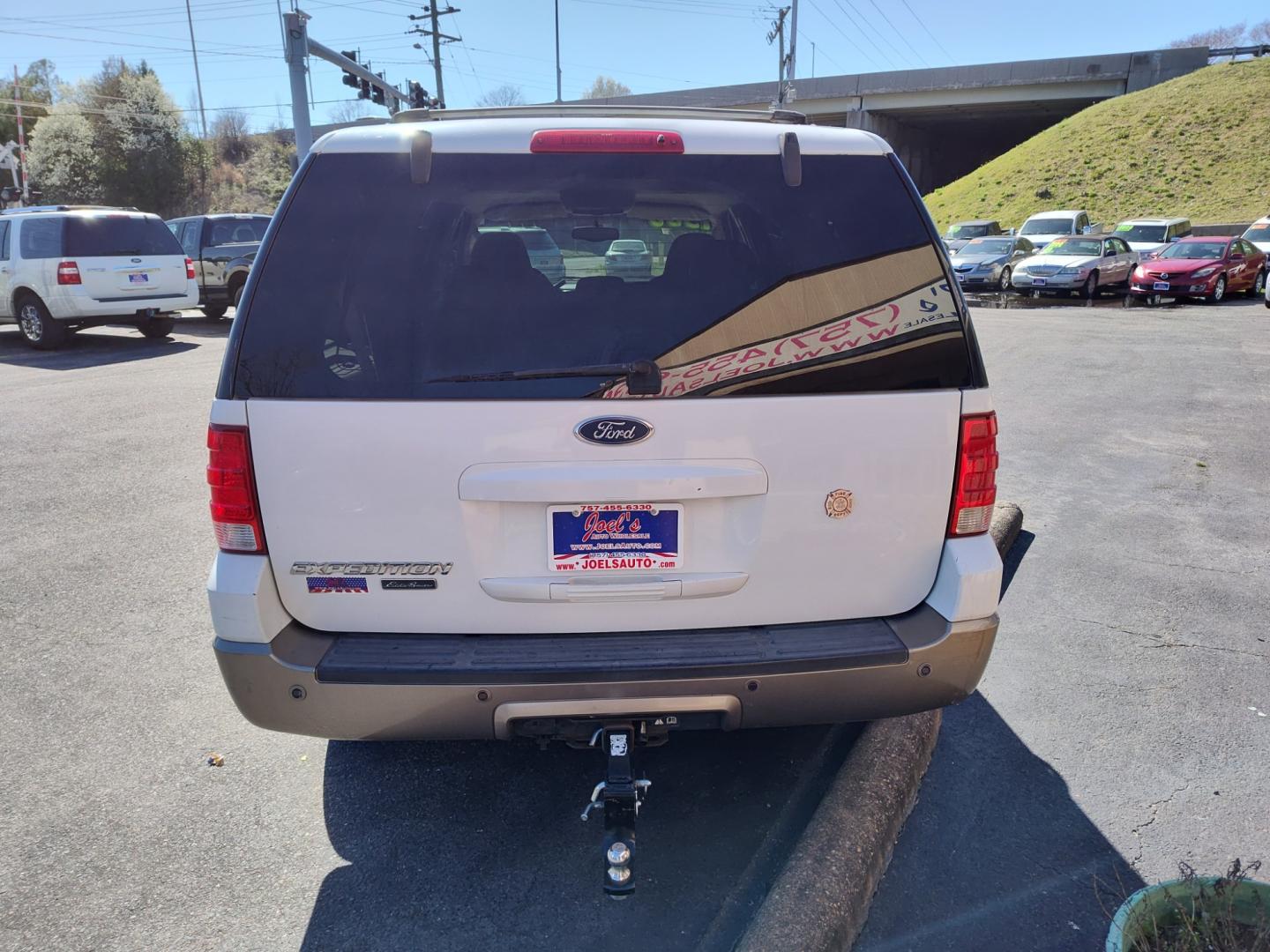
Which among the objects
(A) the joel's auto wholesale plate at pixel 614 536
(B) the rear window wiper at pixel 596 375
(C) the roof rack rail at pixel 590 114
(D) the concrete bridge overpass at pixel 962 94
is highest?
(D) the concrete bridge overpass at pixel 962 94

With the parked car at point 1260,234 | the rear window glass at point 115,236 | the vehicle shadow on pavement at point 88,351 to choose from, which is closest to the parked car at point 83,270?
the rear window glass at point 115,236

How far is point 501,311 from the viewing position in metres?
2.57

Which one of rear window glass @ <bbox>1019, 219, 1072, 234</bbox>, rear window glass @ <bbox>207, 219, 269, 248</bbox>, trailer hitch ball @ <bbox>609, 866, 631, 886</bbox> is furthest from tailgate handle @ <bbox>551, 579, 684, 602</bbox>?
rear window glass @ <bbox>1019, 219, 1072, 234</bbox>

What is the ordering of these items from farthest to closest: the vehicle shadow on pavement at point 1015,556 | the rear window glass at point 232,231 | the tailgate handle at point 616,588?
the rear window glass at point 232,231 < the vehicle shadow on pavement at point 1015,556 < the tailgate handle at point 616,588

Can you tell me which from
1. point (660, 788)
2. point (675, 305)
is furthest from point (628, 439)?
point (660, 788)

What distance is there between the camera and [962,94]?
5744 centimetres

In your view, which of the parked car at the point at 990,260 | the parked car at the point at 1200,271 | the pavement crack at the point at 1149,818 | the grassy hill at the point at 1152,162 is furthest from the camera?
the grassy hill at the point at 1152,162

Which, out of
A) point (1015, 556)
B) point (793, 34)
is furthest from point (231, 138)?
point (1015, 556)

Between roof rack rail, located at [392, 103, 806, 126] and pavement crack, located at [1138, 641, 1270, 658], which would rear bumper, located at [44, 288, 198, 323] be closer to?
roof rack rail, located at [392, 103, 806, 126]

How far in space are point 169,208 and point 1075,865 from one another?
204ft

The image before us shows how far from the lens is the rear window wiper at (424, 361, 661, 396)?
249 cm

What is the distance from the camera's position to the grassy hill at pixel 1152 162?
3897cm

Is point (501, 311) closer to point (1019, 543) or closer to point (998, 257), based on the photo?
point (1019, 543)

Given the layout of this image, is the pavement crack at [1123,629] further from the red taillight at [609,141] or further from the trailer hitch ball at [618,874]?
the red taillight at [609,141]
